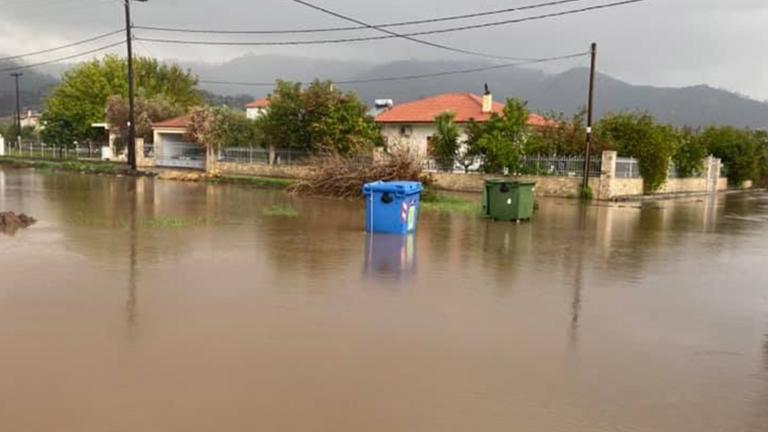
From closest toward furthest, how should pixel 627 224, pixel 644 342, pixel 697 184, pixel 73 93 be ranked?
pixel 644 342, pixel 627 224, pixel 697 184, pixel 73 93

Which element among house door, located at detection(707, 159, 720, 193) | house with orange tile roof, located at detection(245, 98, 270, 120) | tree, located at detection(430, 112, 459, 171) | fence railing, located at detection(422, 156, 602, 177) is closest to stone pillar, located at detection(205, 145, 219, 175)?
house with orange tile roof, located at detection(245, 98, 270, 120)

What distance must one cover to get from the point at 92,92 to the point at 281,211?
5396 cm

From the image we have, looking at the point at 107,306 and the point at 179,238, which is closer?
the point at 107,306

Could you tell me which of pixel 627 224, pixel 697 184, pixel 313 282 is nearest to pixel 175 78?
pixel 697 184

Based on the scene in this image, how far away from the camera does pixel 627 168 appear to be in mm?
29234

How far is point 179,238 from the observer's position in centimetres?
1323

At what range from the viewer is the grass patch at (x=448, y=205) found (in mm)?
20766

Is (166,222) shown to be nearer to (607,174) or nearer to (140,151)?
(607,174)

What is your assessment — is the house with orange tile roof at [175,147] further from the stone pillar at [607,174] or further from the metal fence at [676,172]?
the metal fence at [676,172]

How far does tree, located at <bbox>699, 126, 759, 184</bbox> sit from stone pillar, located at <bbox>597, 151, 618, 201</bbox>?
18.8 m

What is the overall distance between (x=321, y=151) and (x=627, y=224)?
17.5m

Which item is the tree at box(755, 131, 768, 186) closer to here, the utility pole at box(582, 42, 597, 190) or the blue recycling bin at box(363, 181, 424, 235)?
the utility pole at box(582, 42, 597, 190)

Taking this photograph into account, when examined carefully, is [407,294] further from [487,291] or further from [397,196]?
[397,196]

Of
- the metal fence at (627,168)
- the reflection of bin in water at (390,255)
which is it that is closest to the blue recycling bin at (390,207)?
the reflection of bin in water at (390,255)
